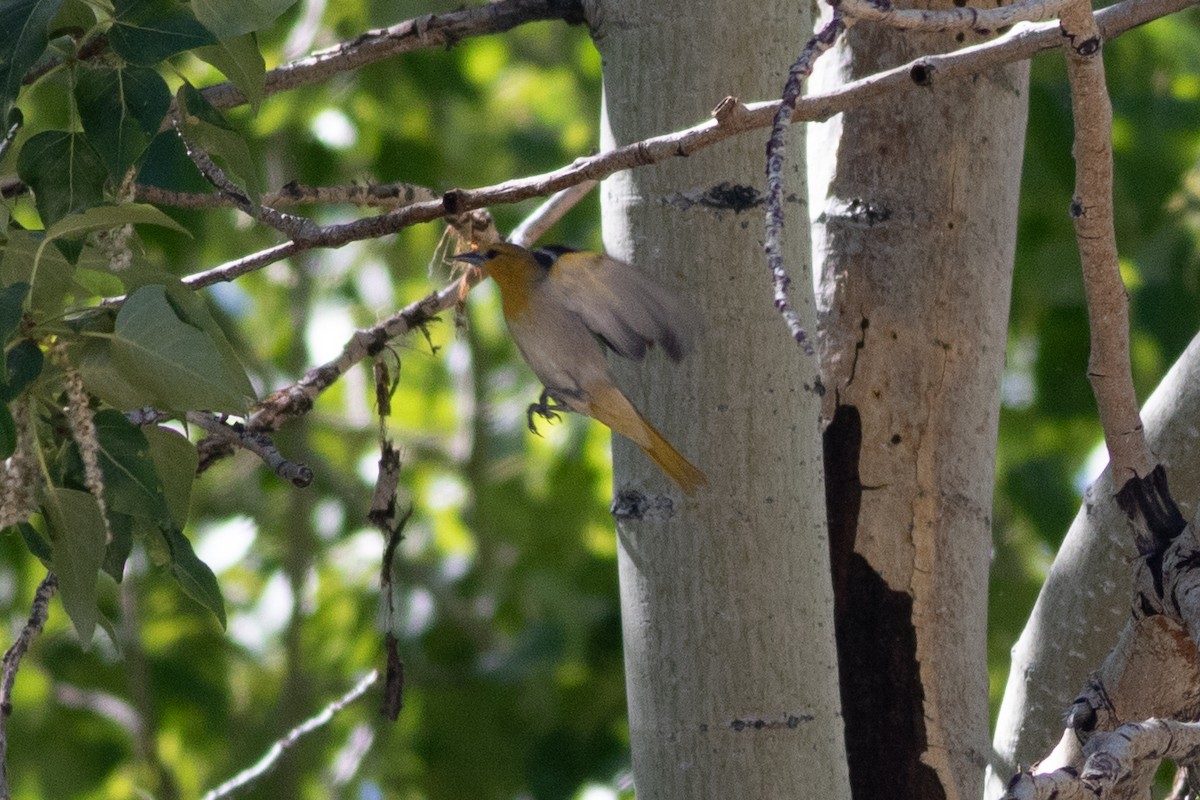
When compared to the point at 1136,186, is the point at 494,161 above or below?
above

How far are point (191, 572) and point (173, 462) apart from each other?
13 cm

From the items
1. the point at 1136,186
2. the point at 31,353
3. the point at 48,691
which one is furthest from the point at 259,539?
the point at 31,353

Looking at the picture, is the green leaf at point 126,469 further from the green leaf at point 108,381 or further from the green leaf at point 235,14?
the green leaf at point 235,14

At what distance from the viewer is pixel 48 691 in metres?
4.89

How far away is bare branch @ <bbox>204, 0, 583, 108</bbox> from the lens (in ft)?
6.09

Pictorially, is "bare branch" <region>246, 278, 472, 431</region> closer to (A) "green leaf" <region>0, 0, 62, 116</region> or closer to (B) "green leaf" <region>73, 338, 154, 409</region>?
(B) "green leaf" <region>73, 338, 154, 409</region>

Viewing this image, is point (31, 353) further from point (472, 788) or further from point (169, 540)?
point (472, 788)

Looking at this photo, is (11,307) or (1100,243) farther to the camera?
(1100,243)

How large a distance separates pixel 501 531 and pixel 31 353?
4.06 meters

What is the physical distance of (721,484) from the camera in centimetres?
164

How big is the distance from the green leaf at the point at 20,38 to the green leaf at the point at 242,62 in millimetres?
190

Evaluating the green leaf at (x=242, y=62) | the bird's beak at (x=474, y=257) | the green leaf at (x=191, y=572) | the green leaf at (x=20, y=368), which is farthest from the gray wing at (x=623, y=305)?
the green leaf at (x=20, y=368)

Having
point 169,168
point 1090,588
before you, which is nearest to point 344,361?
point 1090,588

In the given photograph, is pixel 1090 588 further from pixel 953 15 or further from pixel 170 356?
pixel 170 356
